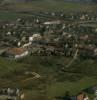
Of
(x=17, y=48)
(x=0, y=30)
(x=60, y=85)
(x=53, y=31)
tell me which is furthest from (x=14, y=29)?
(x=60, y=85)

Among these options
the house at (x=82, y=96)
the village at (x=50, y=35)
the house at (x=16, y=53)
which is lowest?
the village at (x=50, y=35)

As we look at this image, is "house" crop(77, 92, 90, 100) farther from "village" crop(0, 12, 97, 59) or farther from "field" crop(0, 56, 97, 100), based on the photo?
"village" crop(0, 12, 97, 59)

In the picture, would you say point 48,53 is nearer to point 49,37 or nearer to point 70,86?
point 49,37

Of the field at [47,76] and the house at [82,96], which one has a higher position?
the house at [82,96]

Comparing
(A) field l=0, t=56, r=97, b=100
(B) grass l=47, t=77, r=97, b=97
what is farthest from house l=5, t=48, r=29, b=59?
(B) grass l=47, t=77, r=97, b=97

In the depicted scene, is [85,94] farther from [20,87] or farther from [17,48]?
[17,48]

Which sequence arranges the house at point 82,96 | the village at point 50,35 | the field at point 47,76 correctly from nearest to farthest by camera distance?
the house at point 82,96
the field at point 47,76
the village at point 50,35

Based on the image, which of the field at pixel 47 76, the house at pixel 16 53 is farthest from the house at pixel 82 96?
the house at pixel 16 53

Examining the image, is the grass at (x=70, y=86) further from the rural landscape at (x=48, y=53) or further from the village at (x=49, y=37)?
the village at (x=49, y=37)
